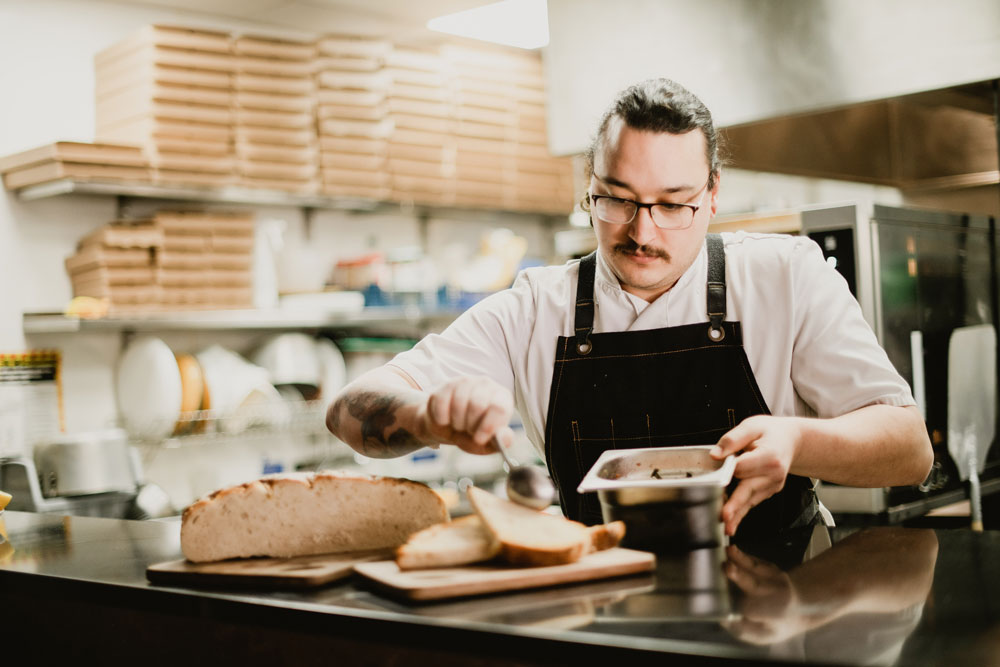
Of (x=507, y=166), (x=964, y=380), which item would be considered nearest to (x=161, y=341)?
(x=507, y=166)

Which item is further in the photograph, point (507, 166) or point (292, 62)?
point (507, 166)

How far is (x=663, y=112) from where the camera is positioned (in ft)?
5.99

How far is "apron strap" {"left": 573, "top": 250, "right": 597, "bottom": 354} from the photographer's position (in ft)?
6.64

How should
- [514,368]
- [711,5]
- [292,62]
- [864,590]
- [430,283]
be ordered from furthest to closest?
[430,283]
[292,62]
[711,5]
[514,368]
[864,590]

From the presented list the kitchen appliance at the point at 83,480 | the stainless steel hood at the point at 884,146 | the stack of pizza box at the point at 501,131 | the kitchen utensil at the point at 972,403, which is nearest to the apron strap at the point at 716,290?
the kitchen utensil at the point at 972,403

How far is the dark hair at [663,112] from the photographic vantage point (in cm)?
182

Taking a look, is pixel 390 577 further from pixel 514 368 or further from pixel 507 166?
pixel 507 166

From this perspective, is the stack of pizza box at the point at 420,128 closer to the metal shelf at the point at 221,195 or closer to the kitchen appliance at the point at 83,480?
the metal shelf at the point at 221,195

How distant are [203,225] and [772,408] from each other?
2439mm

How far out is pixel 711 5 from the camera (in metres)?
2.47

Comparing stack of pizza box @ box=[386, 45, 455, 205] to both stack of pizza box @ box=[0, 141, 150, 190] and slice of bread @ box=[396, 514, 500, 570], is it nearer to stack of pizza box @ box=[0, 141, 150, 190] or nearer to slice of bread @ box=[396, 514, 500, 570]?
stack of pizza box @ box=[0, 141, 150, 190]

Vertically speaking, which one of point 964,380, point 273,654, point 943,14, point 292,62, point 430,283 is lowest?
point 273,654

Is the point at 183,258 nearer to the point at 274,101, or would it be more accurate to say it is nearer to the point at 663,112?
the point at 274,101

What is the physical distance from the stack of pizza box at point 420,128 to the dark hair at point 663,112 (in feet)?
8.35
